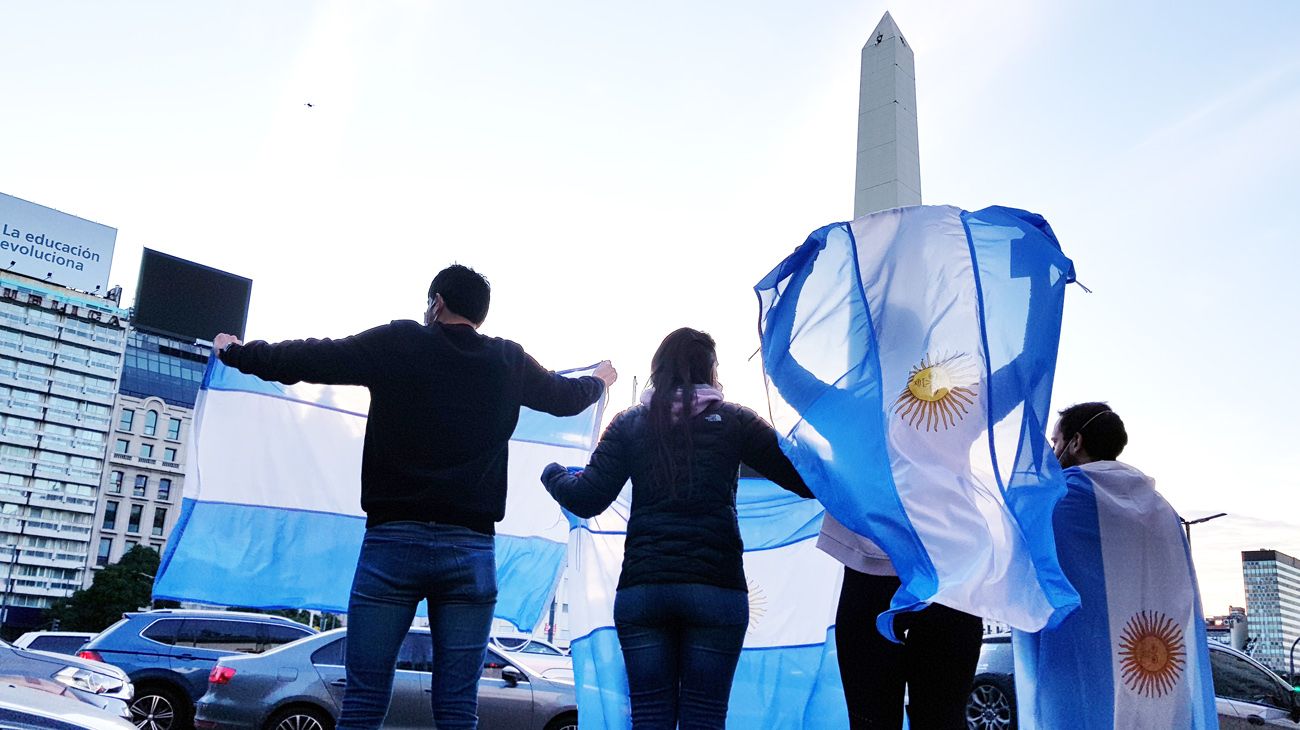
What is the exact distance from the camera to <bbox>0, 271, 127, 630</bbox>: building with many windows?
287ft

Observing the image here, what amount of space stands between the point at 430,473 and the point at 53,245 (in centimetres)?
A: 9423

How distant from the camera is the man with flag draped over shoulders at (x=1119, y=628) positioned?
359 centimetres

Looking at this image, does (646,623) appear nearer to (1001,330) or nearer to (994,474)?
(994,474)

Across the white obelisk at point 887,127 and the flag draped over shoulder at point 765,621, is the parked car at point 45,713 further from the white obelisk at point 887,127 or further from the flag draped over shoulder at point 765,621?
→ the white obelisk at point 887,127

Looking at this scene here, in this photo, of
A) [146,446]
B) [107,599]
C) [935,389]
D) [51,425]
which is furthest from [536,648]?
[51,425]

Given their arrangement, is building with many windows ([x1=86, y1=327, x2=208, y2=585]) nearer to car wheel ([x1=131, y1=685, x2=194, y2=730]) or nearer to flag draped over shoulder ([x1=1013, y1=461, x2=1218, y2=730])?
car wheel ([x1=131, y1=685, x2=194, y2=730])

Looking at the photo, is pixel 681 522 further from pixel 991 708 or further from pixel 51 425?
pixel 51 425

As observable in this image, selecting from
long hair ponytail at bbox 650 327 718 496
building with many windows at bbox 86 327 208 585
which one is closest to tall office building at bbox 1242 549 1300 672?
building with many windows at bbox 86 327 208 585

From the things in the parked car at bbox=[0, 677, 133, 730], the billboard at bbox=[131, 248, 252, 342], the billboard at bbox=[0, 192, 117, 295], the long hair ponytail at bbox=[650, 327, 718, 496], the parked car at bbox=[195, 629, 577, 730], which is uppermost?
the billboard at bbox=[0, 192, 117, 295]

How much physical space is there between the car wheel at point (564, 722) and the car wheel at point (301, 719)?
78.1 inches

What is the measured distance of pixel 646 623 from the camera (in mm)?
3027

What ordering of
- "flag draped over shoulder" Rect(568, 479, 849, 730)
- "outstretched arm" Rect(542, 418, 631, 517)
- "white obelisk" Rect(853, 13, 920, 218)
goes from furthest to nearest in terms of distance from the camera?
1. "white obelisk" Rect(853, 13, 920, 218)
2. "flag draped over shoulder" Rect(568, 479, 849, 730)
3. "outstretched arm" Rect(542, 418, 631, 517)

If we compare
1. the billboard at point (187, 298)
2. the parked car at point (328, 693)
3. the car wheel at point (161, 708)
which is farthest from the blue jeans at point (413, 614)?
the billboard at point (187, 298)

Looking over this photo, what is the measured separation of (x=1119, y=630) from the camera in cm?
364
